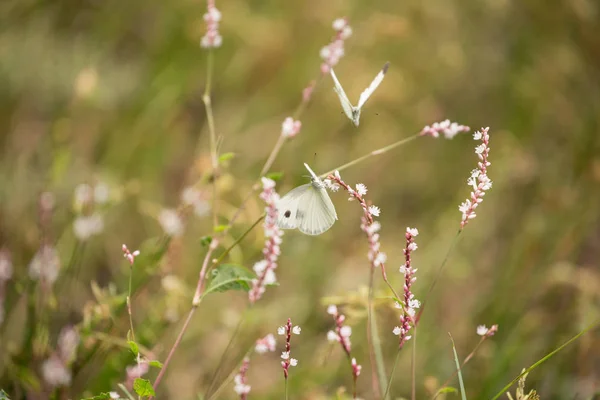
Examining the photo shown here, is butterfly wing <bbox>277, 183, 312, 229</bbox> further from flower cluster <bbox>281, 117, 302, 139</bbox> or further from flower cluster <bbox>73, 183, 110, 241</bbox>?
flower cluster <bbox>73, 183, 110, 241</bbox>

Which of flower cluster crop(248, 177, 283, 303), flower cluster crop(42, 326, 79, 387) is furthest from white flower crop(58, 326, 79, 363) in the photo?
flower cluster crop(248, 177, 283, 303)

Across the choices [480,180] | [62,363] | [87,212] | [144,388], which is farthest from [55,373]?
[480,180]

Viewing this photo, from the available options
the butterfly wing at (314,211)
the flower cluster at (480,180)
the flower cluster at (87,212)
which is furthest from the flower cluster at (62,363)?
the flower cluster at (480,180)

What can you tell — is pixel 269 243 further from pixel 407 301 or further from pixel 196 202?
pixel 196 202

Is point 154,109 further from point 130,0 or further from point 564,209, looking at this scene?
point 564,209

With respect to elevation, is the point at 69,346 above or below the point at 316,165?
above

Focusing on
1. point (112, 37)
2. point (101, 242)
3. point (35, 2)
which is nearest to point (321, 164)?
point (101, 242)
